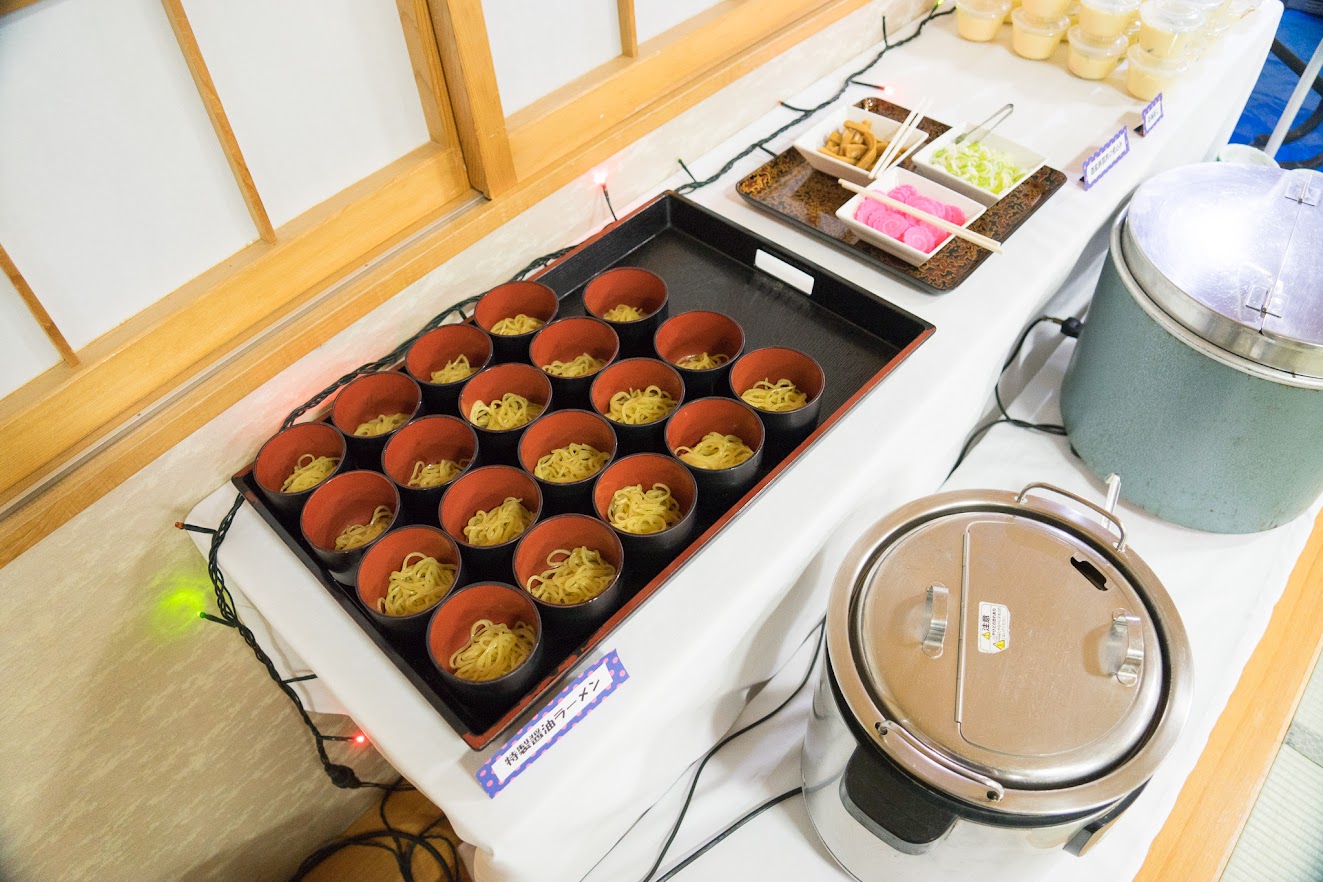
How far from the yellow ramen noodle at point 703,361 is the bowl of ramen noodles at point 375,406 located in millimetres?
380

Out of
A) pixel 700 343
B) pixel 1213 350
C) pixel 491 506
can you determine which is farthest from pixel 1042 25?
pixel 491 506

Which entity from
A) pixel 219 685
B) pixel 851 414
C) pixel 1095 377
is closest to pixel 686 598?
pixel 851 414

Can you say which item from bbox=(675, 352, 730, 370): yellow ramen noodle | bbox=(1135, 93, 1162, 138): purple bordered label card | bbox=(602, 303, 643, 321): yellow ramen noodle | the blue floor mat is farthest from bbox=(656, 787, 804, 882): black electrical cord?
the blue floor mat

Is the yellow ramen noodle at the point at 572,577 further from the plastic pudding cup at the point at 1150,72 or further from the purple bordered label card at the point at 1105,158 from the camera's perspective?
the plastic pudding cup at the point at 1150,72

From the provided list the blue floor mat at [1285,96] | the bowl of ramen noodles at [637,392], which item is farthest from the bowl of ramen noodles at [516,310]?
Result: the blue floor mat at [1285,96]

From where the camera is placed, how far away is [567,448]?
1090 millimetres

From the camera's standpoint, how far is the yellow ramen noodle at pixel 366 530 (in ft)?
3.32

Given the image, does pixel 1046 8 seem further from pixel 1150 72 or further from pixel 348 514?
pixel 348 514

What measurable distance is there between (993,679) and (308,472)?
0.84m

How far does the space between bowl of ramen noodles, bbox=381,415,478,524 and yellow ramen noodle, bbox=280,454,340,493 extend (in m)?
0.08

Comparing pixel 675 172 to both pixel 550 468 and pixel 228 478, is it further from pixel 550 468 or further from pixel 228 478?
pixel 228 478

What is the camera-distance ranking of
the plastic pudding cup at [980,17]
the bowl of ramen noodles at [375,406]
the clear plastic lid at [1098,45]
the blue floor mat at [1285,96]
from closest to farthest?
the bowl of ramen noodles at [375,406]
the clear plastic lid at [1098,45]
the plastic pudding cup at [980,17]
the blue floor mat at [1285,96]

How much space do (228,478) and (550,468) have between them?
42 centimetres

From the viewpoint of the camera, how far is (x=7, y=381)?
2.83ft
